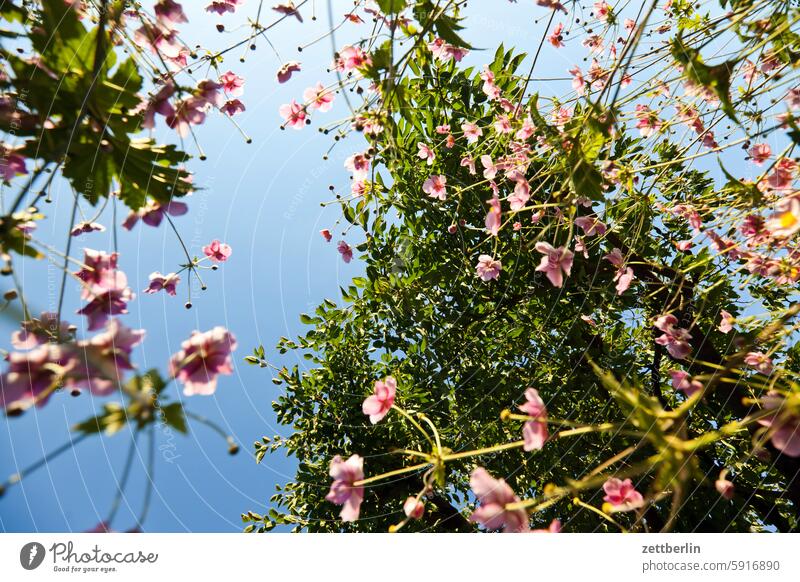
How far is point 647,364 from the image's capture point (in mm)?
2596

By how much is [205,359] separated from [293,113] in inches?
41.8

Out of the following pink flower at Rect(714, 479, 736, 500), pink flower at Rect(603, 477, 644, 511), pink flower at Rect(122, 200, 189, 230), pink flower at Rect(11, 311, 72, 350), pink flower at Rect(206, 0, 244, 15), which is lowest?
pink flower at Rect(714, 479, 736, 500)

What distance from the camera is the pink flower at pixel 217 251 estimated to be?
4.85 ft

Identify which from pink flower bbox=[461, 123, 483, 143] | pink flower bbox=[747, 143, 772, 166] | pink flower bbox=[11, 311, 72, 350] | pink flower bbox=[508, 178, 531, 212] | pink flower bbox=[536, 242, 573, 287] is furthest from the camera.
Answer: pink flower bbox=[461, 123, 483, 143]

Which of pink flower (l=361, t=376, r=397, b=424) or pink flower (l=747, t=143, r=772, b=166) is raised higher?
pink flower (l=747, t=143, r=772, b=166)

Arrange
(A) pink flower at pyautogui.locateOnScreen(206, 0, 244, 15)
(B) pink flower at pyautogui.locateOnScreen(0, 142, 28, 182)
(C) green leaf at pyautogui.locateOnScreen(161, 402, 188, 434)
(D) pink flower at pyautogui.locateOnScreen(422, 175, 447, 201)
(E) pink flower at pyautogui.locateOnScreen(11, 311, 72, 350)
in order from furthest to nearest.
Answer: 1. (D) pink flower at pyautogui.locateOnScreen(422, 175, 447, 201)
2. (A) pink flower at pyautogui.locateOnScreen(206, 0, 244, 15)
3. (B) pink flower at pyautogui.locateOnScreen(0, 142, 28, 182)
4. (E) pink flower at pyautogui.locateOnScreen(11, 311, 72, 350)
5. (C) green leaf at pyautogui.locateOnScreen(161, 402, 188, 434)

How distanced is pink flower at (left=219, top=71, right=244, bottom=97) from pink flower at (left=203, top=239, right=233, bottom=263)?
1.51 feet

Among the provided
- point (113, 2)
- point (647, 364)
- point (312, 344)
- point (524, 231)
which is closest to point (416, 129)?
point (524, 231)

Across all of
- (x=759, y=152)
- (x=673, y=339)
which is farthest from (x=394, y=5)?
(x=759, y=152)

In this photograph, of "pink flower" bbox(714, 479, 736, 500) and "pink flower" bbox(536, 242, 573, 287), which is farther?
"pink flower" bbox(536, 242, 573, 287)

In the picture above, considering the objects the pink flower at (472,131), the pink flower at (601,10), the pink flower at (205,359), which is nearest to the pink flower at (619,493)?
the pink flower at (205,359)

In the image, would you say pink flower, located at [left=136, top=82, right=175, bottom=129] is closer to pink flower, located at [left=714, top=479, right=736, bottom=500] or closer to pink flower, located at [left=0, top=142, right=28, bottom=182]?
pink flower, located at [left=0, top=142, right=28, bottom=182]

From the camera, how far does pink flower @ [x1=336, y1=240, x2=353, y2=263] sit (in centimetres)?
216

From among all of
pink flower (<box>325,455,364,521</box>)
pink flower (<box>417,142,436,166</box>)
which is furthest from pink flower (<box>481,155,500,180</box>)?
pink flower (<box>325,455,364,521</box>)
